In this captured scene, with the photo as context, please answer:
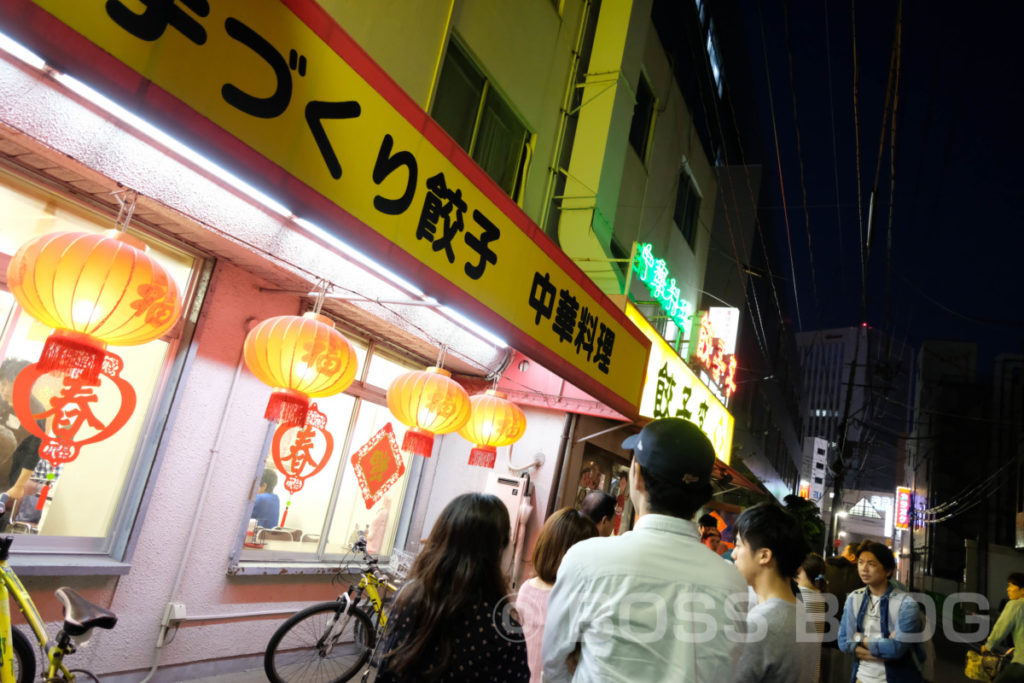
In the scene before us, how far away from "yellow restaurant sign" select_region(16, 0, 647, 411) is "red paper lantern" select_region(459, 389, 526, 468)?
77.1 inches

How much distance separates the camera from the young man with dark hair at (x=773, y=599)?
3184mm

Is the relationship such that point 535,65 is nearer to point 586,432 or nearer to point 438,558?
point 586,432

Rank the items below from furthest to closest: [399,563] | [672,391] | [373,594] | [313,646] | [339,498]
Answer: [672,391] < [339,498] < [399,563] < [373,594] < [313,646]

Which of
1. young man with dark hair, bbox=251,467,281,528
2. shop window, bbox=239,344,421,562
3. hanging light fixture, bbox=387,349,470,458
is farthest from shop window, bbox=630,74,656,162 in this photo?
young man with dark hair, bbox=251,467,281,528

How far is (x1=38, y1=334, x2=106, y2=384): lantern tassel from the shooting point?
3891 mm

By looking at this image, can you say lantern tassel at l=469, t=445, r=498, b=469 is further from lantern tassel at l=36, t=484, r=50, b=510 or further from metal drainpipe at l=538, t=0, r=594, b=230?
metal drainpipe at l=538, t=0, r=594, b=230

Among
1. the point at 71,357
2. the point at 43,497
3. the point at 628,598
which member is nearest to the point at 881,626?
the point at 628,598

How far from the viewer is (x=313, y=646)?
26.4ft

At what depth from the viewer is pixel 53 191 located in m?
5.62

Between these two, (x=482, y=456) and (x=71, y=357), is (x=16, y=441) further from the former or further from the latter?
(x=482, y=456)

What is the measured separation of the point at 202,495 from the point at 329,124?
5.00 m

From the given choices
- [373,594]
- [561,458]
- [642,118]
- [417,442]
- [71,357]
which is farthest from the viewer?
[642,118]

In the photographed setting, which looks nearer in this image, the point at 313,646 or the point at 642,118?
the point at 313,646

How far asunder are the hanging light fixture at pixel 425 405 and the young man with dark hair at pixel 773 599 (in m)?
4.15
